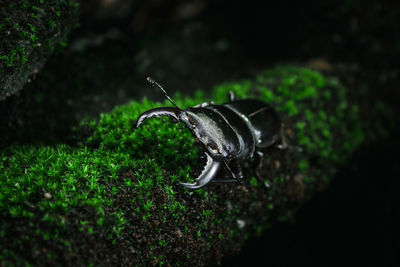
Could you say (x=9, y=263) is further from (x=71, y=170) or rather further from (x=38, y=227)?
(x=71, y=170)

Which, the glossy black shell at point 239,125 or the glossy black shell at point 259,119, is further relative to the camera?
the glossy black shell at point 259,119

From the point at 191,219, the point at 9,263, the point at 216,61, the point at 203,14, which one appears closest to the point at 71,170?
the point at 9,263

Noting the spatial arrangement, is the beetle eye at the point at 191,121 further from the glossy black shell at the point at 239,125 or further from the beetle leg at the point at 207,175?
the beetle leg at the point at 207,175

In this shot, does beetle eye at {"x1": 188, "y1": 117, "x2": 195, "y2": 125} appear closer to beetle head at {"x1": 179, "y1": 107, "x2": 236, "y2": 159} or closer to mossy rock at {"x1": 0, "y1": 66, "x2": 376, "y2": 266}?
beetle head at {"x1": 179, "y1": 107, "x2": 236, "y2": 159}

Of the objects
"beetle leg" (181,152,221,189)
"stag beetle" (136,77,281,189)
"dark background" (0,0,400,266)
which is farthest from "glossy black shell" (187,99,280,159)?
"dark background" (0,0,400,266)

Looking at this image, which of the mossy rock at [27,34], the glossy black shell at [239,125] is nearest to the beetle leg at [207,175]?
the glossy black shell at [239,125]
